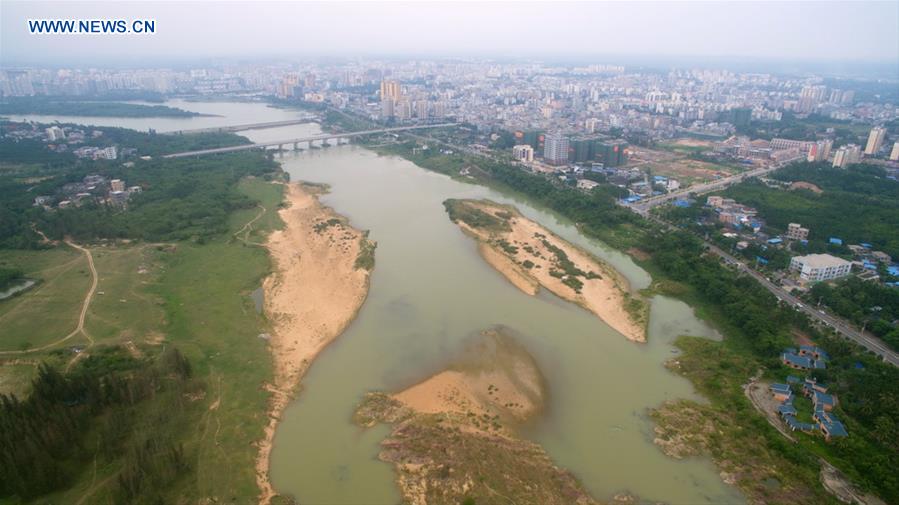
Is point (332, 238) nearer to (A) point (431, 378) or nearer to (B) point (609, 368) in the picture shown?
(A) point (431, 378)

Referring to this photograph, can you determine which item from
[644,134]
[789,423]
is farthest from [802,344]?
[644,134]

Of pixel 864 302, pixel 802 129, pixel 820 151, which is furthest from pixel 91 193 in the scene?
pixel 802 129

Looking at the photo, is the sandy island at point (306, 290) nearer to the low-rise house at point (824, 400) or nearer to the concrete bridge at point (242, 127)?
the low-rise house at point (824, 400)

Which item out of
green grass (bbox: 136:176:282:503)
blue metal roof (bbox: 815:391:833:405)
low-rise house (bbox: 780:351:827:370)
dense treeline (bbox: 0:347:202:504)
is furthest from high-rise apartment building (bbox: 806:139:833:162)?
dense treeline (bbox: 0:347:202:504)

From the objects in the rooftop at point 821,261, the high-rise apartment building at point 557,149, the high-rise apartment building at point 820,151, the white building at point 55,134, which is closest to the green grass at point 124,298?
the rooftop at point 821,261

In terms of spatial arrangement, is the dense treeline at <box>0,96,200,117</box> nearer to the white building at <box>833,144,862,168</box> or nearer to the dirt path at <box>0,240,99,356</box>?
the dirt path at <box>0,240,99,356</box>

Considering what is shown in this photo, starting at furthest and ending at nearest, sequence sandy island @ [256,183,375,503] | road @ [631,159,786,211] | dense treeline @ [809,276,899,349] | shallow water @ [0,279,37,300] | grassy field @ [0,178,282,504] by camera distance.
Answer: road @ [631,159,786,211] < shallow water @ [0,279,37,300] < dense treeline @ [809,276,899,349] < sandy island @ [256,183,375,503] < grassy field @ [0,178,282,504]

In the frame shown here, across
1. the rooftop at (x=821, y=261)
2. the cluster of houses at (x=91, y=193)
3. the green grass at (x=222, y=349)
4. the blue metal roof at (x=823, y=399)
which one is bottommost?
the green grass at (x=222, y=349)
